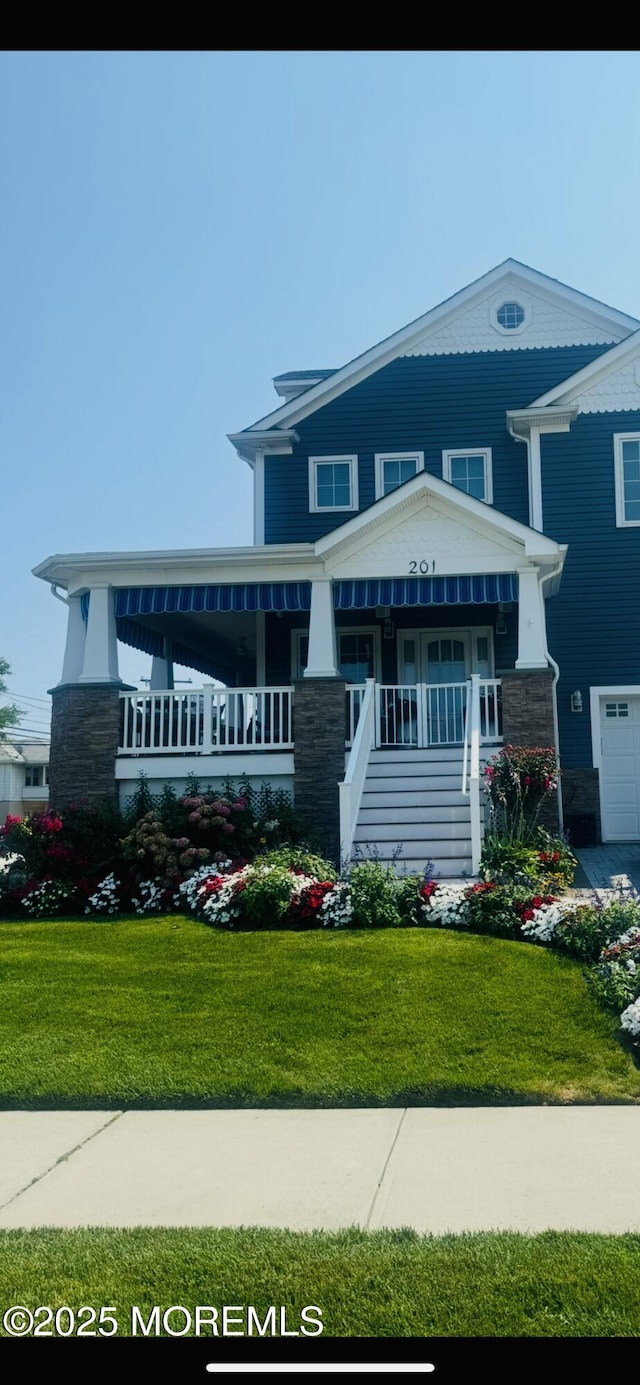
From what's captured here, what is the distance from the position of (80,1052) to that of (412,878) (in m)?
4.08

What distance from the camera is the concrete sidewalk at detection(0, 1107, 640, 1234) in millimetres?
4551

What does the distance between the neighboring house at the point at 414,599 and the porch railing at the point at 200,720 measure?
45 millimetres

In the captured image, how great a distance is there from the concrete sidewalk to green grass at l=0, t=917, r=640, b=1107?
9.4 inches

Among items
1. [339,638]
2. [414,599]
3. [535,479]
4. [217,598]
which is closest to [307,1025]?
[414,599]

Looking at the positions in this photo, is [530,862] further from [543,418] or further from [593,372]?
[593,372]

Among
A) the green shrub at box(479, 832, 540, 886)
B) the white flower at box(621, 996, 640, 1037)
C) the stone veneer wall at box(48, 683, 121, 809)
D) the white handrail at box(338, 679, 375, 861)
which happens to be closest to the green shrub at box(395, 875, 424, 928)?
the green shrub at box(479, 832, 540, 886)

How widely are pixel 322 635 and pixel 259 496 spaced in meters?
5.62

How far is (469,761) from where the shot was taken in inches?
534

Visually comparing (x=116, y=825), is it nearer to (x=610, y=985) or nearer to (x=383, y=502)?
(x=383, y=502)

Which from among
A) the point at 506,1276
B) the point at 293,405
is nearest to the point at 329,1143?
the point at 506,1276

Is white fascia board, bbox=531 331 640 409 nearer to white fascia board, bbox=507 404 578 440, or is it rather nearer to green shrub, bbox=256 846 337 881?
white fascia board, bbox=507 404 578 440

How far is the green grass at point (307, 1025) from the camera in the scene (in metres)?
6.67

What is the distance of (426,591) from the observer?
14.8m

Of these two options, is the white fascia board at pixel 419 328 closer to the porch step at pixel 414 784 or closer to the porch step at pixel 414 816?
the porch step at pixel 414 784
